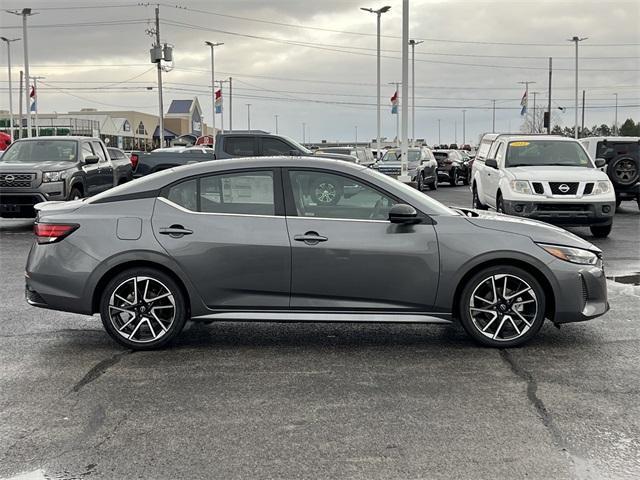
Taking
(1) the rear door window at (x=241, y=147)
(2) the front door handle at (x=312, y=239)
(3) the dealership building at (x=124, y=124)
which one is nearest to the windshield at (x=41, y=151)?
(1) the rear door window at (x=241, y=147)

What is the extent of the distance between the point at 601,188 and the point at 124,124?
270 feet

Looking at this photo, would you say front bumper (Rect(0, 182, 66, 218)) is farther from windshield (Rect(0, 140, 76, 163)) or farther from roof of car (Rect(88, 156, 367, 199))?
roof of car (Rect(88, 156, 367, 199))

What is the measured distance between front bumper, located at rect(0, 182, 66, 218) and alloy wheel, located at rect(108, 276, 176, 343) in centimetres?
929

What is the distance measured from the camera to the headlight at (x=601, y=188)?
12766 millimetres

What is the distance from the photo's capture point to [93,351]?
238 inches

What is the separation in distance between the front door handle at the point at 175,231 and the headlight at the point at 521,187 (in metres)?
8.53

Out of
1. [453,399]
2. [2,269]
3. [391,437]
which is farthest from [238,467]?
[2,269]

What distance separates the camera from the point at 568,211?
41.7 feet

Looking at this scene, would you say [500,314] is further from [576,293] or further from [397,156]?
[397,156]

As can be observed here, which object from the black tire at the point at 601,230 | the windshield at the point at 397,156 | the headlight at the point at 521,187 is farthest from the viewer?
the windshield at the point at 397,156

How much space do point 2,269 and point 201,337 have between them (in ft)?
16.8

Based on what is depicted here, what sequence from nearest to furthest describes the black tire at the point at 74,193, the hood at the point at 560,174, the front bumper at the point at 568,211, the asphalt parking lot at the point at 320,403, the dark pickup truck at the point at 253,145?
the asphalt parking lot at the point at 320,403 < the front bumper at the point at 568,211 < the hood at the point at 560,174 < the black tire at the point at 74,193 < the dark pickup truck at the point at 253,145

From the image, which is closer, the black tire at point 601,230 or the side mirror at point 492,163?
the black tire at point 601,230

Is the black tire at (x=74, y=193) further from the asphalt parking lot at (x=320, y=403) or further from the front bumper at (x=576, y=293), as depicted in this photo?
the front bumper at (x=576, y=293)
